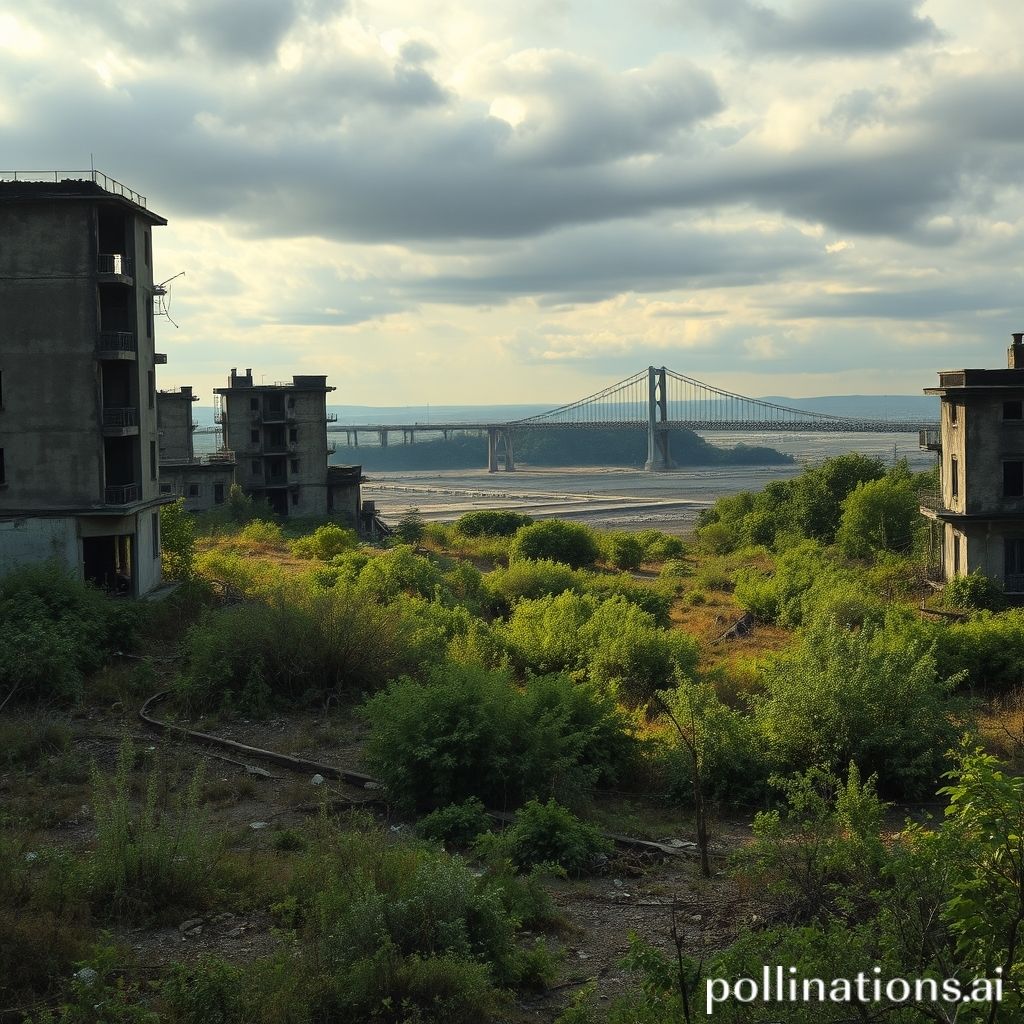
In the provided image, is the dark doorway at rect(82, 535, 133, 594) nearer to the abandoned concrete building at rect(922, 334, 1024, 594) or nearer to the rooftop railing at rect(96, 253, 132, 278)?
the rooftop railing at rect(96, 253, 132, 278)

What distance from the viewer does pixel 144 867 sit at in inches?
408

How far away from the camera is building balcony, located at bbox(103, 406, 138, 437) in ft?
88.4

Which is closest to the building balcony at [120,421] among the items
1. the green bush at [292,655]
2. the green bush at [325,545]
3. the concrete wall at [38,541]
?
the concrete wall at [38,541]

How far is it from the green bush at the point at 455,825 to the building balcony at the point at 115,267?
18015mm

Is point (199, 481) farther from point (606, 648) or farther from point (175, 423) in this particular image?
point (606, 648)

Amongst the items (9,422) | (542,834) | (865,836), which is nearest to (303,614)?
(542,834)

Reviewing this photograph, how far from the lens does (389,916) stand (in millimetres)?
8867

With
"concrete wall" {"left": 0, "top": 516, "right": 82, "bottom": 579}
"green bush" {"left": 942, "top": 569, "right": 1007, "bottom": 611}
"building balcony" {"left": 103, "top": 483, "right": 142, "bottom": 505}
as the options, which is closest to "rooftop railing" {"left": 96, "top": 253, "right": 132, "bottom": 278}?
"building balcony" {"left": 103, "top": 483, "right": 142, "bottom": 505}

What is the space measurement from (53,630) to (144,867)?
34.8ft

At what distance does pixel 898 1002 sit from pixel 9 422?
24.5m

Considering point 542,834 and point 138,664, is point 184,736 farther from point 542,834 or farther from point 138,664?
point 542,834

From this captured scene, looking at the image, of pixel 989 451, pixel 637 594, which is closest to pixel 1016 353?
pixel 989 451

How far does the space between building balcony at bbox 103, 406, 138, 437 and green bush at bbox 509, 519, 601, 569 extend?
22688 millimetres

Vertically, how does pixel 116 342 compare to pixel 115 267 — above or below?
below
